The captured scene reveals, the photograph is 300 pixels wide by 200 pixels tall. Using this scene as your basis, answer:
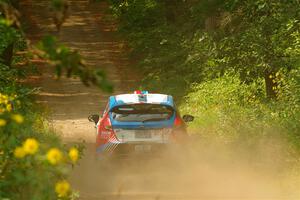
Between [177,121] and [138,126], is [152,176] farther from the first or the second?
[177,121]

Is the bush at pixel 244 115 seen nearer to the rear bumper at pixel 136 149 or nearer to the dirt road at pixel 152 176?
the dirt road at pixel 152 176

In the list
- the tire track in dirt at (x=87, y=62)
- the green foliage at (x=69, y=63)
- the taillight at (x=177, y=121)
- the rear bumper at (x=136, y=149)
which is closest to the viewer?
the green foliage at (x=69, y=63)

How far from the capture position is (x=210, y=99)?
25547 millimetres

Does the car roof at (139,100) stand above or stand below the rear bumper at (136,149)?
above

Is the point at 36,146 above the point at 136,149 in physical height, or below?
above

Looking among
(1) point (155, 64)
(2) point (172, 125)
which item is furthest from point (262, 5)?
(1) point (155, 64)

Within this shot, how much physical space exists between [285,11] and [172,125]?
22.0 ft

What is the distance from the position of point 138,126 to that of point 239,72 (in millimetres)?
7227

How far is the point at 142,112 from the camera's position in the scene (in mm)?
16062

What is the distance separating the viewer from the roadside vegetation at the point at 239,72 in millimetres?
18453

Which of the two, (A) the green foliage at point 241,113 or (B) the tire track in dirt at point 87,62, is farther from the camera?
(B) the tire track in dirt at point 87,62

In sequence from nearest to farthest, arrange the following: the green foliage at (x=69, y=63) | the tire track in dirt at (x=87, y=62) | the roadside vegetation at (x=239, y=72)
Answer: the green foliage at (x=69, y=63)
the roadside vegetation at (x=239, y=72)
the tire track in dirt at (x=87, y=62)

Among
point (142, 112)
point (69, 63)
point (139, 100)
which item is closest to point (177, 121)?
point (142, 112)

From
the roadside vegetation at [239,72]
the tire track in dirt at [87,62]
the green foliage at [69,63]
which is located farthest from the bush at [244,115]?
the green foliage at [69,63]
